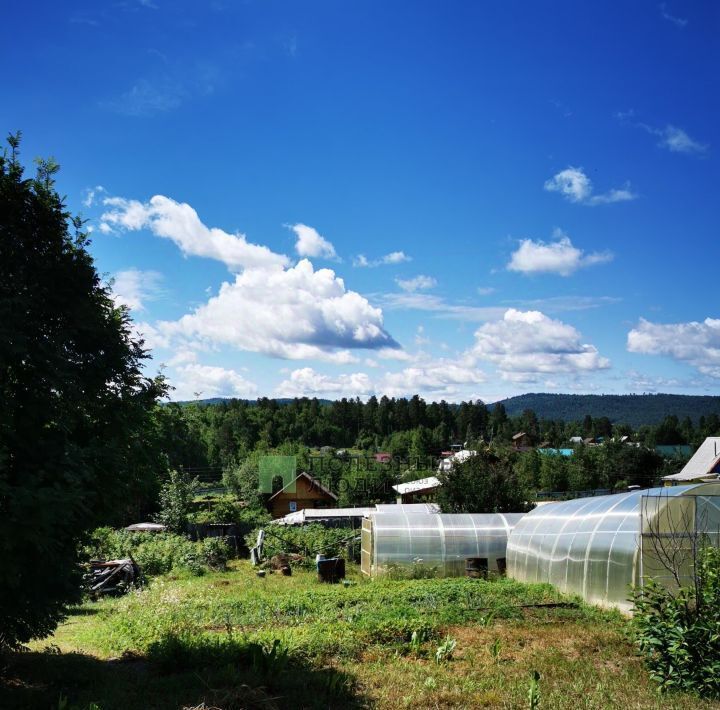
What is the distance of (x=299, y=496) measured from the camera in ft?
166

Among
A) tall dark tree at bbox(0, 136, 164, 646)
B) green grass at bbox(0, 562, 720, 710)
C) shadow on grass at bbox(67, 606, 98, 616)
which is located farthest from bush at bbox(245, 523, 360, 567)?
tall dark tree at bbox(0, 136, 164, 646)

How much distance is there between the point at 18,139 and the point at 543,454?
2362 inches

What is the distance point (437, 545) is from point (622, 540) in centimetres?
787

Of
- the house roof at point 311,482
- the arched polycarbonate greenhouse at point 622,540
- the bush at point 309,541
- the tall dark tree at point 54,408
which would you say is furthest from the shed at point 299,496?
the tall dark tree at point 54,408

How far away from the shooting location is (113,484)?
827cm

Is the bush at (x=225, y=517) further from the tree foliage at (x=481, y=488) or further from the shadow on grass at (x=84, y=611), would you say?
the shadow on grass at (x=84, y=611)

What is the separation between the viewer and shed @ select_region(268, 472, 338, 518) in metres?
50.0

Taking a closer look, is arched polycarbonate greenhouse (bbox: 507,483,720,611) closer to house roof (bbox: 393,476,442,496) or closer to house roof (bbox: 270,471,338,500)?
house roof (bbox: 393,476,442,496)

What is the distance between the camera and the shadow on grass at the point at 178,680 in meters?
7.17

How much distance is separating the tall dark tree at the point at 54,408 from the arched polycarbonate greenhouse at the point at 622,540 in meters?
9.33

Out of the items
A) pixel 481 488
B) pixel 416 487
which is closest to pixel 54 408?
pixel 481 488

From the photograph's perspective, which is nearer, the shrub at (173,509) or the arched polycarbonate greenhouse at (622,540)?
the arched polycarbonate greenhouse at (622,540)

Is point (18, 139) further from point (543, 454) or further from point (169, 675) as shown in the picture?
point (543, 454)

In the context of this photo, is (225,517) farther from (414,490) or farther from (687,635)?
(687,635)
